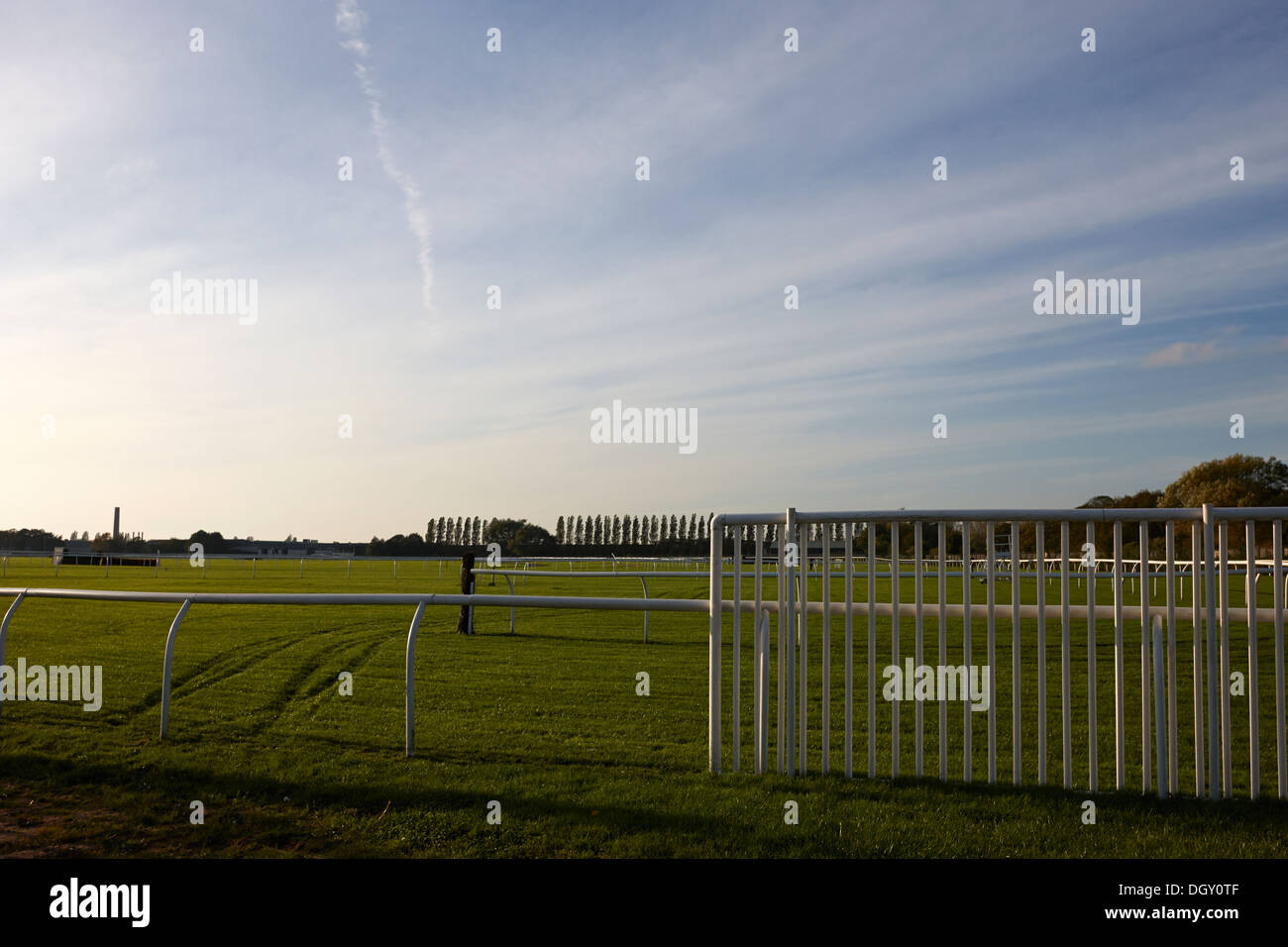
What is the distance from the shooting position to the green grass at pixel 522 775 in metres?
4.23

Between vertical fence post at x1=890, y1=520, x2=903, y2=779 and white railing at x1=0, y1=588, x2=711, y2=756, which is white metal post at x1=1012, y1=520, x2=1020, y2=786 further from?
white railing at x1=0, y1=588, x2=711, y2=756

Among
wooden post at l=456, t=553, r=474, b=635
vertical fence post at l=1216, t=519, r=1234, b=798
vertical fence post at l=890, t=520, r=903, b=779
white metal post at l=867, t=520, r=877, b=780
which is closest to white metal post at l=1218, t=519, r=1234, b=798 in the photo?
vertical fence post at l=1216, t=519, r=1234, b=798

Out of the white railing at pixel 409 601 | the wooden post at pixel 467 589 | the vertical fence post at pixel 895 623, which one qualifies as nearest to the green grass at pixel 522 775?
the vertical fence post at pixel 895 623

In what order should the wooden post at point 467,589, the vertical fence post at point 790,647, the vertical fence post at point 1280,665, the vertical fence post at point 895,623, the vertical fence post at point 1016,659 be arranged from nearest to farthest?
the vertical fence post at point 1280,665, the vertical fence post at point 1016,659, the vertical fence post at point 895,623, the vertical fence post at point 790,647, the wooden post at point 467,589

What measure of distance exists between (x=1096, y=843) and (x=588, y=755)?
314 cm

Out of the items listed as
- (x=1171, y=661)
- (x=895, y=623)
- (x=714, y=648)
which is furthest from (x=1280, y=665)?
(x=714, y=648)

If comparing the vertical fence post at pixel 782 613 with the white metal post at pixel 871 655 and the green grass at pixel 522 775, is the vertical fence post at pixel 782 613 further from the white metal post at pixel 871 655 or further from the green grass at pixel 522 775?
the white metal post at pixel 871 655

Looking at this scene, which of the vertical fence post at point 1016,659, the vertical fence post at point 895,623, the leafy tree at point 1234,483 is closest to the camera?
the vertical fence post at point 1016,659

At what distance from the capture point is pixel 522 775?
5430 mm

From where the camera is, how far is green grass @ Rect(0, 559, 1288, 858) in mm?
4227

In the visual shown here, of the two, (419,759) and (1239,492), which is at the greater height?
(1239,492)
